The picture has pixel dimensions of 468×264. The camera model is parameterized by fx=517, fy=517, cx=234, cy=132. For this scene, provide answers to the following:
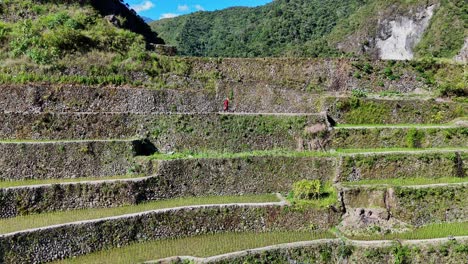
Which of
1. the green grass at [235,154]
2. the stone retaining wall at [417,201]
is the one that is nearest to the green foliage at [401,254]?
the stone retaining wall at [417,201]

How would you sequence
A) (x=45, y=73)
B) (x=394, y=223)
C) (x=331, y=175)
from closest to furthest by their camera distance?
(x=394, y=223)
(x=331, y=175)
(x=45, y=73)

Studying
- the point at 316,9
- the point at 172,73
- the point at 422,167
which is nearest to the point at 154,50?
the point at 172,73

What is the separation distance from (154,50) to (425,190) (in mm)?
15968

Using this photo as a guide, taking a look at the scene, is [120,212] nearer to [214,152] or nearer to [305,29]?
[214,152]

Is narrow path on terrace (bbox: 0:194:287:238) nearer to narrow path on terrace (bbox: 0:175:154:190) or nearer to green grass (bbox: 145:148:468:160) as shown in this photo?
narrow path on terrace (bbox: 0:175:154:190)

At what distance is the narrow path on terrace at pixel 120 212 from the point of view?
55.2 ft

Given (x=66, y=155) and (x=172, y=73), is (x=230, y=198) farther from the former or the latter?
(x=172, y=73)

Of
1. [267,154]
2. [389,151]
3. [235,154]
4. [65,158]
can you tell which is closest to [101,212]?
[65,158]

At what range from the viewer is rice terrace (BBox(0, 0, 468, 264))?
17.7 m

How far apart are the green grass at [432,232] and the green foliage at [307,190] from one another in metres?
2.40

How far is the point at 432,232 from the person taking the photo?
19.4 metres

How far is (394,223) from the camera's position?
1966 cm

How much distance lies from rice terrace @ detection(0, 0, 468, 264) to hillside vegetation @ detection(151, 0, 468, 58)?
47.9 metres

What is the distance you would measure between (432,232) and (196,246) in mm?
8911
